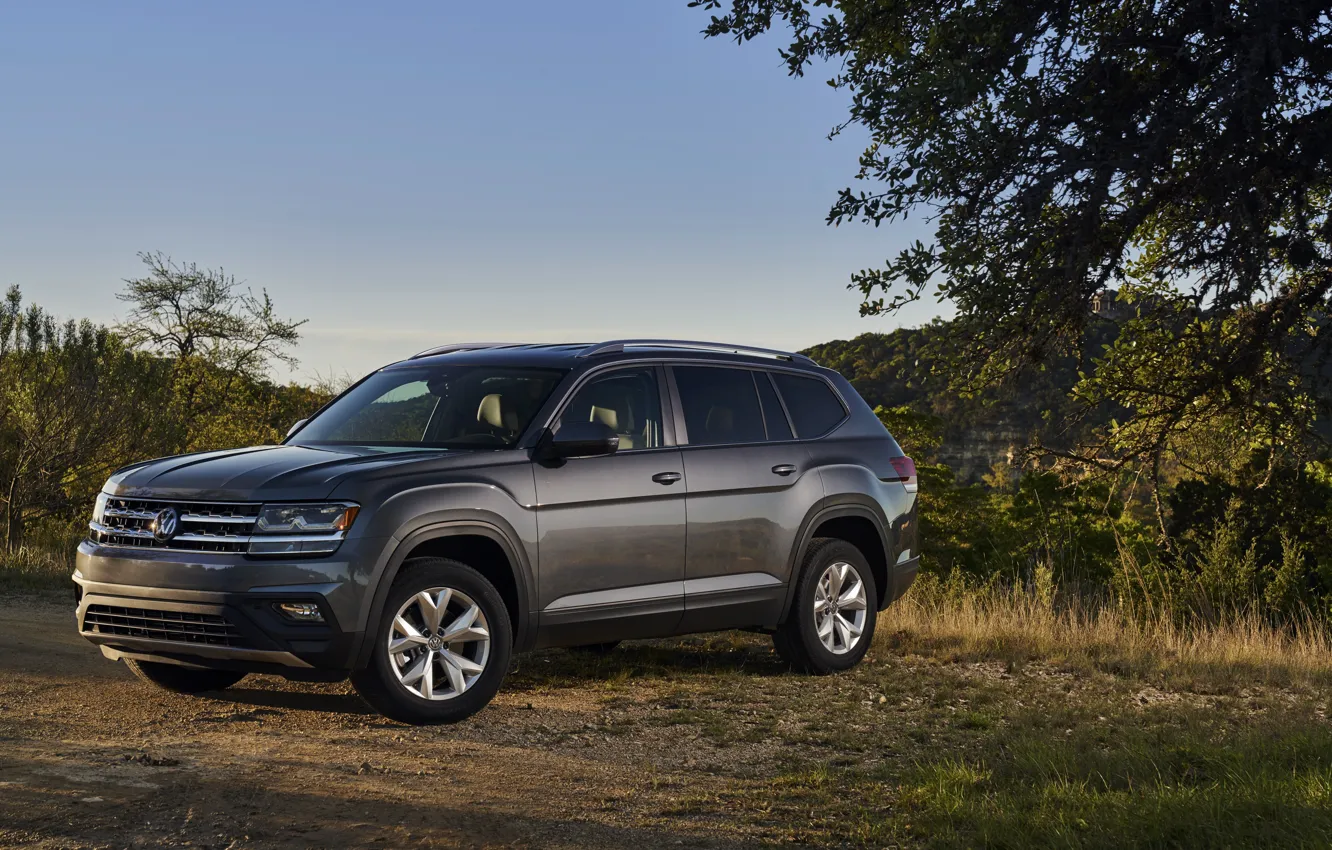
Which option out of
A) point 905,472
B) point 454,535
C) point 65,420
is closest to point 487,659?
point 454,535

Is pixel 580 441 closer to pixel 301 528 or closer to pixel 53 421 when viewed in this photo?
pixel 301 528

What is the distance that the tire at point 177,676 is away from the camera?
725 centimetres

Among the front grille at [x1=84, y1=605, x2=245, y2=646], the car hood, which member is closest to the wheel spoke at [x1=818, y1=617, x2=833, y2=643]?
the car hood

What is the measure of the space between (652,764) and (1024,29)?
7191 mm

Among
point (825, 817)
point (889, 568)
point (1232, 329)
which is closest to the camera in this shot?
point (825, 817)

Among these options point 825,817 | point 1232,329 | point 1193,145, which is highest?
point 1193,145

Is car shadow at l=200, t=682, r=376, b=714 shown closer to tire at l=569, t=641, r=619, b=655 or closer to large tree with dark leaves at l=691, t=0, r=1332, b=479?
tire at l=569, t=641, r=619, b=655

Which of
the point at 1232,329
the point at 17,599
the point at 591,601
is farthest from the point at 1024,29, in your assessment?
the point at 17,599

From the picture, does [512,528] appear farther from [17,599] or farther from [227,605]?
[17,599]

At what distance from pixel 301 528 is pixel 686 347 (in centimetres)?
285

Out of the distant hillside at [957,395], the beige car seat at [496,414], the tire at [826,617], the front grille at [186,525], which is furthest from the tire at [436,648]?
the distant hillside at [957,395]

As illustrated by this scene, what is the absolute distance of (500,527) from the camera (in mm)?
6836

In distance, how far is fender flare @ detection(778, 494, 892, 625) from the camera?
8.40 meters

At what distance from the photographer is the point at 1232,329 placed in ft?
43.3
